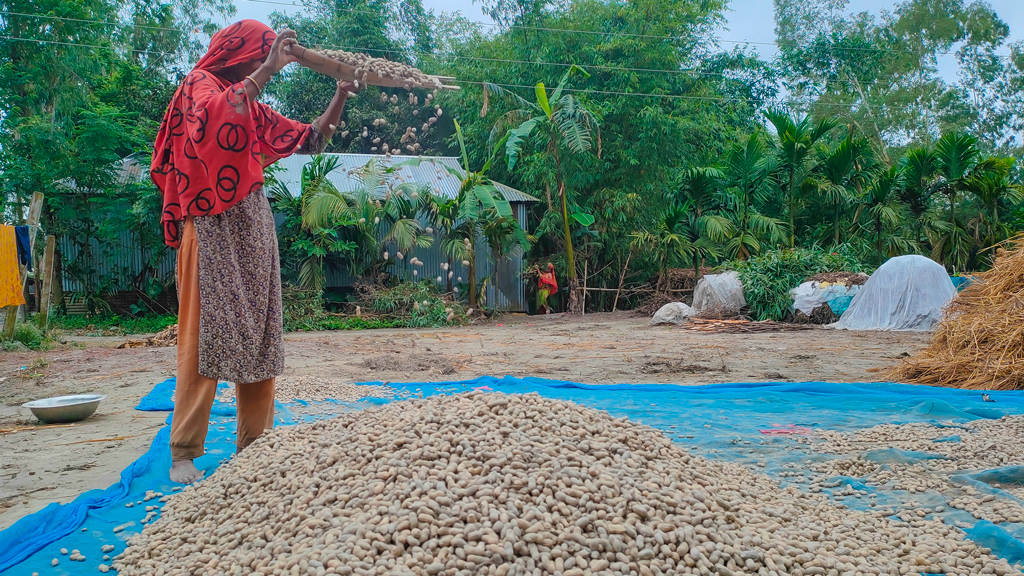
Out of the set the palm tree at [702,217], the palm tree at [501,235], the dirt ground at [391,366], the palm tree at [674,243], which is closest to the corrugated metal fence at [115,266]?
the palm tree at [501,235]

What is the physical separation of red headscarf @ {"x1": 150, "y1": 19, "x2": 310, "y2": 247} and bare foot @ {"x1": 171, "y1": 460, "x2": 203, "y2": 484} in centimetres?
77

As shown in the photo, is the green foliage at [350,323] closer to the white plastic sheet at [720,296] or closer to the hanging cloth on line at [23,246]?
the hanging cloth on line at [23,246]

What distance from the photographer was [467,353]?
21.1ft

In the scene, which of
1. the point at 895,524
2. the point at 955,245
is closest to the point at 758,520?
the point at 895,524

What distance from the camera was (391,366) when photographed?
5289 millimetres

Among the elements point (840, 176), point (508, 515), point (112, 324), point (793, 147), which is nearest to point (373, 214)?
point (112, 324)

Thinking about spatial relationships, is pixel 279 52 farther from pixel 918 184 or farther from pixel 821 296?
pixel 918 184

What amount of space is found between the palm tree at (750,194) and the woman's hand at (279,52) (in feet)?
33.9

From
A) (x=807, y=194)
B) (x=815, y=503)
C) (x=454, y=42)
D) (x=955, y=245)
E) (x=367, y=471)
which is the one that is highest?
(x=454, y=42)

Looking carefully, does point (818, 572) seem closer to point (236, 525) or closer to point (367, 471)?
point (367, 471)

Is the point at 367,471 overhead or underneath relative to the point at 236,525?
overhead

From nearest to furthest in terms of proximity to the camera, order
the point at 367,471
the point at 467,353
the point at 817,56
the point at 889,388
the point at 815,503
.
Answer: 1. the point at 367,471
2. the point at 815,503
3. the point at 889,388
4. the point at 467,353
5. the point at 817,56

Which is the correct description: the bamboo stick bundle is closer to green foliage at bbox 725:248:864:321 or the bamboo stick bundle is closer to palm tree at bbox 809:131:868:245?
green foliage at bbox 725:248:864:321

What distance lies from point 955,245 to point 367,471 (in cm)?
1235
